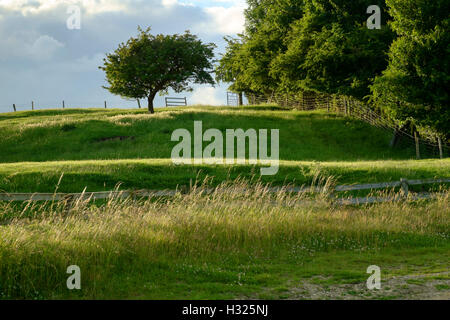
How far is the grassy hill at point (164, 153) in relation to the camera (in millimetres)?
18938

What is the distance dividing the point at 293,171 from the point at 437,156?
54.1ft

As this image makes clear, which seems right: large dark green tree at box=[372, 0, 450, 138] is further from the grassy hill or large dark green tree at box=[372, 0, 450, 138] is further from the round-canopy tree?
the round-canopy tree

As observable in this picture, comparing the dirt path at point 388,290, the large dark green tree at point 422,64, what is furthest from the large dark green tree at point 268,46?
the dirt path at point 388,290

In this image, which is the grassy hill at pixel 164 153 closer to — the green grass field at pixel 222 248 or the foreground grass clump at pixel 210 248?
the green grass field at pixel 222 248

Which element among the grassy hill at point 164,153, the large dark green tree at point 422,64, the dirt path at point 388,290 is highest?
the large dark green tree at point 422,64

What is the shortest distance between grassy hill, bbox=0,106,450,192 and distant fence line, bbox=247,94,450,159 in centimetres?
92

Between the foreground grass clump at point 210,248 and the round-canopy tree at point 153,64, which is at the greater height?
the round-canopy tree at point 153,64

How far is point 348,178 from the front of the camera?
1991 centimetres

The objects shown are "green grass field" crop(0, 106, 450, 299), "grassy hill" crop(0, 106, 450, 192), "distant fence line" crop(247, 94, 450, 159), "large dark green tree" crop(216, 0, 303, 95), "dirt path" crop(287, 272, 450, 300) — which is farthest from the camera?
"large dark green tree" crop(216, 0, 303, 95)

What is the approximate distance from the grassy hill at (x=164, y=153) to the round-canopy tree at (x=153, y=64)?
5.57 m

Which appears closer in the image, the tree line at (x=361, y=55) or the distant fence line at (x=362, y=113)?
the tree line at (x=361, y=55)

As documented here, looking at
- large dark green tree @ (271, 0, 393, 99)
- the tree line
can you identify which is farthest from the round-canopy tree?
large dark green tree @ (271, 0, 393, 99)

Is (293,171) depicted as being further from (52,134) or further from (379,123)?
(52,134)

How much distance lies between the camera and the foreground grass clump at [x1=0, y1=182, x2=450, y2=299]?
7090mm
